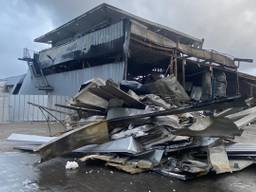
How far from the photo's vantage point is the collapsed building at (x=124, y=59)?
1327 cm

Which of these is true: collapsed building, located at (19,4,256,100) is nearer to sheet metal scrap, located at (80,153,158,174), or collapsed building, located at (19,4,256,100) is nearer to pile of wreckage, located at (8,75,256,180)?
pile of wreckage, located at (8,75,256,180)

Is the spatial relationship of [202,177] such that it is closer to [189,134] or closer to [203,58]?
[189,134]

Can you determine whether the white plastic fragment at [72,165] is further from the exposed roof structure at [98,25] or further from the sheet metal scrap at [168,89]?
the exposed roof structure at [98,25]

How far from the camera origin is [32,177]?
4199 mm

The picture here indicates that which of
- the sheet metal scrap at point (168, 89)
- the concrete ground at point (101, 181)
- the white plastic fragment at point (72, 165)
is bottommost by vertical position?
the concrete ground at point (101, 181)

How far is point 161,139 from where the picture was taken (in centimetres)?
507

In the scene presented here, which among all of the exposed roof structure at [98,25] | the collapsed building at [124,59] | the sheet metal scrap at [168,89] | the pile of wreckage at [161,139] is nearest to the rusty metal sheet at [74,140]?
the pile of wreckage at [161,139]

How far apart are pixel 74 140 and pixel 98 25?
557 inches

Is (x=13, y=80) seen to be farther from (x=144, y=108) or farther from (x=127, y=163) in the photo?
(x=127, y=163)

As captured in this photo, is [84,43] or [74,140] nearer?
[74,140]

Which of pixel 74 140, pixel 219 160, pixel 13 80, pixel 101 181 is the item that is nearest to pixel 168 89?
pixel 74 140

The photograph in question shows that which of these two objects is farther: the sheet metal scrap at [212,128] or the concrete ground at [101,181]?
the sheet metal scrap at [212,128]

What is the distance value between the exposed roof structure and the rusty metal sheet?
1174 cm

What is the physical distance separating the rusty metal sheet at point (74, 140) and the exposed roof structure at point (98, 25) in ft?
38.5
